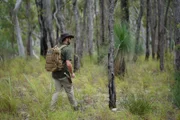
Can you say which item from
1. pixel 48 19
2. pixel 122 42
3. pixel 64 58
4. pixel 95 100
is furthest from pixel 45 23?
pixel 64 58

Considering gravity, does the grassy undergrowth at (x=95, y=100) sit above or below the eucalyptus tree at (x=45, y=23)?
below

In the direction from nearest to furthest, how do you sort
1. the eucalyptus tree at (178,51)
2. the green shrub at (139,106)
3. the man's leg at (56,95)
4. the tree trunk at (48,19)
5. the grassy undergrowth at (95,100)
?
the grassy undergrowth at (95,100) → the green shrub at (139,106) → the eucalyptus tree at (178,51) → the man's leg at (56,95) → the tree trunk at (48,19)

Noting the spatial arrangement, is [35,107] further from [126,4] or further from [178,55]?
[126,4]

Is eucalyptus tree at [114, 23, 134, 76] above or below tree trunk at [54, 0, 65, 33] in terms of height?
below

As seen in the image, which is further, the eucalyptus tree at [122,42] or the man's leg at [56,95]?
the eucalyptus tree at [122,42]

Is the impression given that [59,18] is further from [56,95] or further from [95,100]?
[56,95]

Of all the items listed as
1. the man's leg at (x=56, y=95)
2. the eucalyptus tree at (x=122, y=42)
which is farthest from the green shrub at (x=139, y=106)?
the eucalyptus tree at (x=122, y=42)

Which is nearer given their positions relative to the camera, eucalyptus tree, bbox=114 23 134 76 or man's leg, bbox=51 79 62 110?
man's leg, bbox=51 79 62 110

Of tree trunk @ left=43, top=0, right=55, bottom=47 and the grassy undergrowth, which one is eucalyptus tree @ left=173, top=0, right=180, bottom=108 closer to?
the grassy undergrowth

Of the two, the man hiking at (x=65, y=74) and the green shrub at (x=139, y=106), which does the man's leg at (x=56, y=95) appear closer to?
the man hiking at (x=65, y=74)

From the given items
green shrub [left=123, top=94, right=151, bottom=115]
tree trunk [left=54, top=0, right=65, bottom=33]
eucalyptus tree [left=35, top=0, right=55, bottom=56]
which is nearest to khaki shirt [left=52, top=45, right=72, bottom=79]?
green shrub [left=123, top=94, right=151, bottom=115]

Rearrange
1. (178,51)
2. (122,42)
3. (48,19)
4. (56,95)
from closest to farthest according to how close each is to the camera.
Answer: (56,95), (178,51), (122,42), (48,19)

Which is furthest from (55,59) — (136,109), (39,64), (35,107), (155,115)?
(39,64)

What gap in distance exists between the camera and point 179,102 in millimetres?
5582
